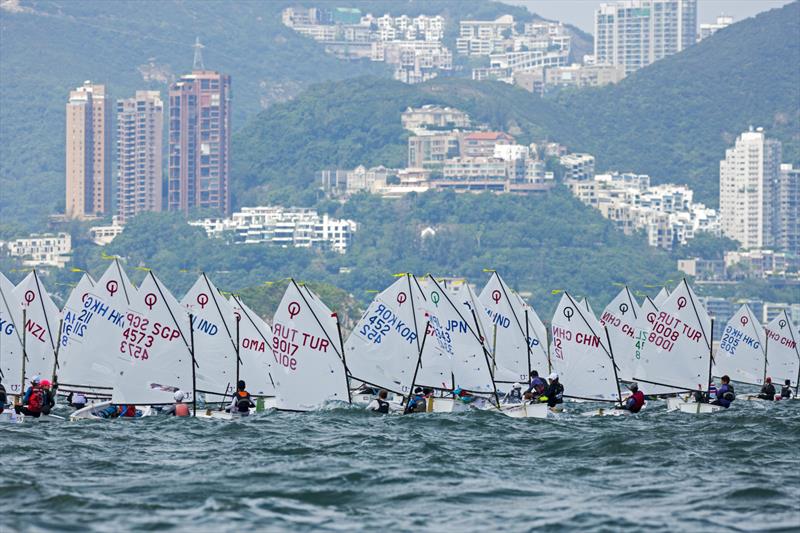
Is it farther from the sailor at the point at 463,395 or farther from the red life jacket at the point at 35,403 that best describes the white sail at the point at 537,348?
the red life jacket at the point at 35,403

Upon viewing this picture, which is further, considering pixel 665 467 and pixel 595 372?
pixel 595 372

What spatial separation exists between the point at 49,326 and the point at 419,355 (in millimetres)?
14128

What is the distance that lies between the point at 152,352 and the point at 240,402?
10.1 feet

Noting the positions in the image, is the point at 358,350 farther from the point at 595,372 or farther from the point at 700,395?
the point at 700,395

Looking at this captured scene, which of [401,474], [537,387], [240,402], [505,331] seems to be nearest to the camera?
[401,474]

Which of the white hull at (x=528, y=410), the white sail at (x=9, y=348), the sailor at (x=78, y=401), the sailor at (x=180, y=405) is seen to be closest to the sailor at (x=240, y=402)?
the sailor at (x=180, y=405)

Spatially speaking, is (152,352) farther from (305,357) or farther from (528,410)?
(528,410)

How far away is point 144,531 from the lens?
35094 millimetres

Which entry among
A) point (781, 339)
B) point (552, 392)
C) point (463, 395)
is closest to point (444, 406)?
point (463, 395)

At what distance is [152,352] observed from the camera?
5269 cm

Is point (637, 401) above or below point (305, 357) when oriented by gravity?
below

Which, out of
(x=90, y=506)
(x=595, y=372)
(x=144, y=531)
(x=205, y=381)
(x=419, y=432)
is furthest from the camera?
(x=595, y=372)

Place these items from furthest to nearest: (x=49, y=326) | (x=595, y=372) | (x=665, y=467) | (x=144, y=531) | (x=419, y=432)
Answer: (x=49, y=326) < (x=595, y=372) < (x=419, y=432) < (x=665, y=467) < (x=144, y=531)

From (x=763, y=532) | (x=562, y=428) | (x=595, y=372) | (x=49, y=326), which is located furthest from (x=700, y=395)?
(x=763, y=532)
